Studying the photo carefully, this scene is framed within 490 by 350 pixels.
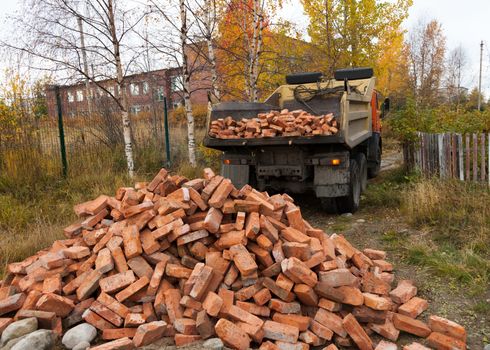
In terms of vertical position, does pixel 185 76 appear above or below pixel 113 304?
above

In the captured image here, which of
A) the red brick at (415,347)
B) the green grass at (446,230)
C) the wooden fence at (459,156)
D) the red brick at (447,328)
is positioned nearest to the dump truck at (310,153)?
the green grass at (446,230)

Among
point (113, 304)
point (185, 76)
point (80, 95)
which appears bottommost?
point (113, 304)

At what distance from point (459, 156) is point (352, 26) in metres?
9.63

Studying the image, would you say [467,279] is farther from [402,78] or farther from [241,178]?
[402,78]

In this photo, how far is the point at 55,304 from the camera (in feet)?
10.5

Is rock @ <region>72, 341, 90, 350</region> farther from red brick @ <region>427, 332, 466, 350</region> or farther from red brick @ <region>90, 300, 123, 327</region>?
red brick @ <region>427, 332, 466, 350</region>

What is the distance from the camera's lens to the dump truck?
5918mm

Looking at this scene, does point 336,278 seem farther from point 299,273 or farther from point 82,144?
point 82,144

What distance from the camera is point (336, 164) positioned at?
19.4 feet

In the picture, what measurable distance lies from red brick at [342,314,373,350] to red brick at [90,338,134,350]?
5.41ft

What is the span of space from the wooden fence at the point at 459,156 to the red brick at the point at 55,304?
6.57 metres

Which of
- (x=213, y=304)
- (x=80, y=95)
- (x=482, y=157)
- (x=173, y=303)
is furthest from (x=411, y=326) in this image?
(x=80, y=95)

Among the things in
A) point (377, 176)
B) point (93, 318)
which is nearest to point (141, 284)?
point (93, 318)

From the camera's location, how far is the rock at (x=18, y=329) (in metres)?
2.96
